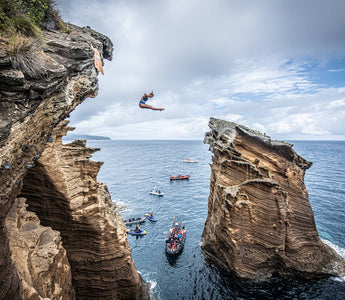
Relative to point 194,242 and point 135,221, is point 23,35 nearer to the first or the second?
point 194,242

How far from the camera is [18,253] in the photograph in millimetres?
8359

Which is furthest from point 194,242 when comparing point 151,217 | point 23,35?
point 23,35

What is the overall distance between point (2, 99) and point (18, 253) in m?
7.11

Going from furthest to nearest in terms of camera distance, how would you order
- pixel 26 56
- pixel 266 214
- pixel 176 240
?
pixel 176 240, pixel 266 214, pixel 26 56

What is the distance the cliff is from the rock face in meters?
10.2

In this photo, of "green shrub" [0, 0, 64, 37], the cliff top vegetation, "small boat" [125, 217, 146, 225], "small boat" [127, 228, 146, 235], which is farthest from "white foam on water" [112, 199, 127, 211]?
the cliff top vegetation

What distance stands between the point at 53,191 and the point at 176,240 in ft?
68.1

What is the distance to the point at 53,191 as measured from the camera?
11.5m

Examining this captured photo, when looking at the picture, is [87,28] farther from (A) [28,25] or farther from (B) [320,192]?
(B) [320,192]

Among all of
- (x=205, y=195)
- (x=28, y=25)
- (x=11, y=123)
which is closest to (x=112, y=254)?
(x=11, y=123)

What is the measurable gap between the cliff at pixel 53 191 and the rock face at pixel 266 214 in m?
10.2

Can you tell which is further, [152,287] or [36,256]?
[152,287]

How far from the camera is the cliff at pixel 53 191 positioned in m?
5.41

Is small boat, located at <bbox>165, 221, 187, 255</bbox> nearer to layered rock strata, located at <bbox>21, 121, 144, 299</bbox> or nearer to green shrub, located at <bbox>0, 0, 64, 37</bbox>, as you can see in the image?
layered rock strata, located at <bbox>21, 121, 144, 299</bbox>
